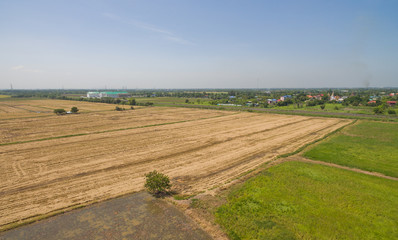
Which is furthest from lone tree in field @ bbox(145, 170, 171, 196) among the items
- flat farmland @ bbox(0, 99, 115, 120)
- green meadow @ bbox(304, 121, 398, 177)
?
flat farmland @ bbox(0, 99, 115, 120)

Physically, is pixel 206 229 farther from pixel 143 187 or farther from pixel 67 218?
pixel 67 218

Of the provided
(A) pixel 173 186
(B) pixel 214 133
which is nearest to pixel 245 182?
(A) pixel 173 186

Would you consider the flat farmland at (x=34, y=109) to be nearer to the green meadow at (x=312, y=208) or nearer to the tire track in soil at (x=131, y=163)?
the tire track in soil at (x=131, y=163)

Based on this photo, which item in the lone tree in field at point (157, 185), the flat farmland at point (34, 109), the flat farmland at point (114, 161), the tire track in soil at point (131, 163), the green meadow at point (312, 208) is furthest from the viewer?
the flat farmland at point (34, 109)

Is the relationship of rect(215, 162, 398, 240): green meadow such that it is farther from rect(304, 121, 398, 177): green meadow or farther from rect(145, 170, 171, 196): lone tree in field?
rect(145, 170, 171, 196): lone tree in field

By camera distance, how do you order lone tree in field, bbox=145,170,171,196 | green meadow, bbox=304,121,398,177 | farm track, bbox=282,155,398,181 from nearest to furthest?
lone tree in field, bbox=145,170,171,196
farm track, bbox=282,155,398,181
green meadow, bbox=304,121,398,177

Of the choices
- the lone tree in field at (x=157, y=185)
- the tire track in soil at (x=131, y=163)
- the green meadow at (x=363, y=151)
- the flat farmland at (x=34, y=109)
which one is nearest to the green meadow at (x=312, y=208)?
the green meadow at (x=363, y=151)
